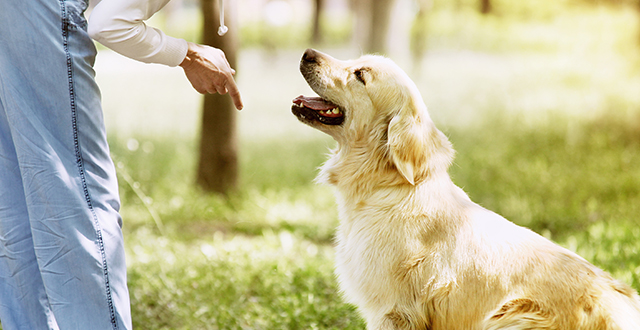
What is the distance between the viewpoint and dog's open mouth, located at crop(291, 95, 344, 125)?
2963 mm

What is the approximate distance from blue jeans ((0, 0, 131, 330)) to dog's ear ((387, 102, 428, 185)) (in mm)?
1256

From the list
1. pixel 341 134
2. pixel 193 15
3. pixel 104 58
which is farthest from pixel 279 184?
pixel 193 15

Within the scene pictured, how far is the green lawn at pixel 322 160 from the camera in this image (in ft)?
13.1

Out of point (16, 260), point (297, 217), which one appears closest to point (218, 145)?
point (297, 217)

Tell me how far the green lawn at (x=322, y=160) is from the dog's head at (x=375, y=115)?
1.20 metres

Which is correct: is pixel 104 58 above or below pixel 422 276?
below

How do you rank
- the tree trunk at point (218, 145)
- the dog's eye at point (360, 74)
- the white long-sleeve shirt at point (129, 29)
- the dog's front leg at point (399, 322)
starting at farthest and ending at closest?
the tree trunk at point (218, 145)
the dog's eye at point (360, 74)
the dog's front leg at point (399, 322)
the white long-sleeve shirt at point (129, 29)

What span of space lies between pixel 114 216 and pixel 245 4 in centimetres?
2226

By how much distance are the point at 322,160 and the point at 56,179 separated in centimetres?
638

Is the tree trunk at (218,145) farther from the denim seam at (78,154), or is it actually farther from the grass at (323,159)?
the denim seam at (78,154)

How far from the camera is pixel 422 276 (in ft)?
8.31

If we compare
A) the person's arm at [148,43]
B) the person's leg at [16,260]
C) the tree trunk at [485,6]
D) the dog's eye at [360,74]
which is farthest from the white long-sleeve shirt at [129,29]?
the tree trunk at [485,6]

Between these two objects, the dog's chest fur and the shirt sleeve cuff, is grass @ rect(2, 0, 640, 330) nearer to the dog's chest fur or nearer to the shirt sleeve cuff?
the dog's chest fur

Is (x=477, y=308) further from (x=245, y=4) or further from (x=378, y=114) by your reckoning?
(x=245, y=4)
